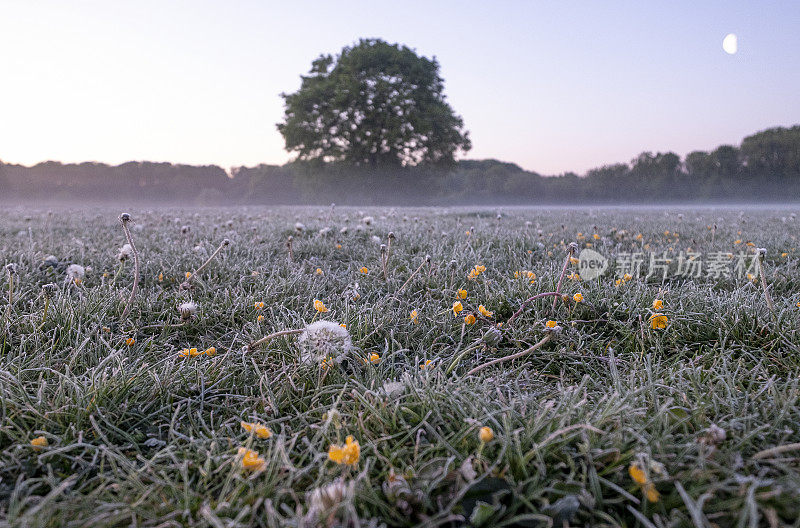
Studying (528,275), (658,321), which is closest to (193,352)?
(528,275)

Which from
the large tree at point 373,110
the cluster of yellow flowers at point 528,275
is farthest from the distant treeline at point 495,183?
the cluster of yellow flowers at point 528,275

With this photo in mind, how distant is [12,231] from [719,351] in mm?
6984

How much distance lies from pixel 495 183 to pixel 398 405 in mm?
35958

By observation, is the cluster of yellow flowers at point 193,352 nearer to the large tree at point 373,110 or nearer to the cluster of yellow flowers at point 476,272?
the cluster of yellow flowers at point 476,272

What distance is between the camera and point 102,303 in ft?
7.19

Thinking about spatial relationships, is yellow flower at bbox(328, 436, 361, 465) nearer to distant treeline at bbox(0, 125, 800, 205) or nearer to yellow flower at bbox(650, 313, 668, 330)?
yellow flower at bbox(650, 313, 668, 330)

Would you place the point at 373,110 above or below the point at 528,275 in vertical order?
above

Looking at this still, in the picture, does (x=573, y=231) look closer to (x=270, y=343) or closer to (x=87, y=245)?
(x=270, y=343)

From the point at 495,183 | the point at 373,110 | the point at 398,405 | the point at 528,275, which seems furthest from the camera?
the point at 495,183

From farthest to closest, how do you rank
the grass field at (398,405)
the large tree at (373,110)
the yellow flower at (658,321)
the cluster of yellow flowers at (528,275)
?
the large tree at (373,110) → the cluster of yellow flowers at (528,275) → the yellow flower at (658,321) → the grass field at (398,405)

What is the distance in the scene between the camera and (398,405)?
51.3 inches

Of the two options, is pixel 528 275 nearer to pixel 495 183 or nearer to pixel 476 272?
pixel 476 272

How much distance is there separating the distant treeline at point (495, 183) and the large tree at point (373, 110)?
1713 millimetres

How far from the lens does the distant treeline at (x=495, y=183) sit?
29938 millimetres
